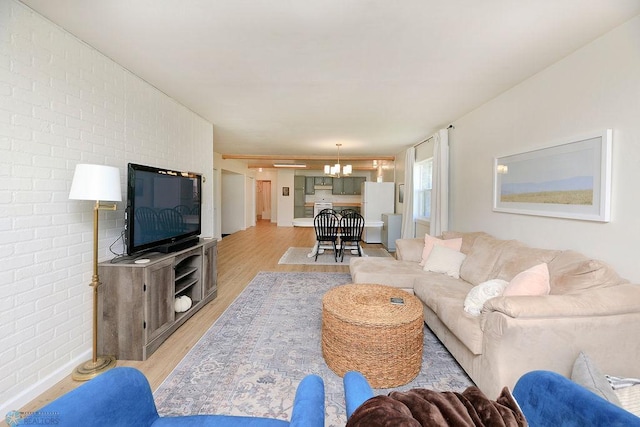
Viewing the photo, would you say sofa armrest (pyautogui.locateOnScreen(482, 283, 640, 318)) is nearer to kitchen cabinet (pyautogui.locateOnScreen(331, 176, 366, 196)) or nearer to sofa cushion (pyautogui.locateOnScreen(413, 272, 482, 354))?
sofa cushion (pyautogui.locateOnScreen(413, 272, 482, 354))

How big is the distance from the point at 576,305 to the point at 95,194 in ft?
9.80

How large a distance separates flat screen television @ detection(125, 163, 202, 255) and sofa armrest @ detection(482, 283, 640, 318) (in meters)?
2.65

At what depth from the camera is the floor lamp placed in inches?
74.5

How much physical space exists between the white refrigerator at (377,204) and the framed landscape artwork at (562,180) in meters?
4.57

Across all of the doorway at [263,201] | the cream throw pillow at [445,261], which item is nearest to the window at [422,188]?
the cream throw pillow at [445,261]

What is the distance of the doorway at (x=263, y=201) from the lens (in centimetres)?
1386

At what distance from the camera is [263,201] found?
46.0ft

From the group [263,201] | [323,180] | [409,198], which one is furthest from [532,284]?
[263,201]

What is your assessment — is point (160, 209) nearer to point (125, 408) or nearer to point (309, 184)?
point (125, 408)

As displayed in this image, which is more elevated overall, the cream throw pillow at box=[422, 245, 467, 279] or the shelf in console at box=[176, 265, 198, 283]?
the cream throw pillow at box=[422, 245, 467, 279]

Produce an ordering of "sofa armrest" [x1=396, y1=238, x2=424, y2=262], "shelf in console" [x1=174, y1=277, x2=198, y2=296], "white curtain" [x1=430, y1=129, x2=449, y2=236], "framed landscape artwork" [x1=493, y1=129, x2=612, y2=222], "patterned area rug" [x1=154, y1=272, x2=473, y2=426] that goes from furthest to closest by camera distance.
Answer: "white curtain" [x1=430, y1=129, x2=449, y2=236] < "sofa armrest" [x1=396, y1=238, x2=424, y2=262] < "shelf in console" [x1=174, y1=277, x2=198, y2=296] < "framed landscape artwork" [x1=493, y1=129, x2=612, y2=222] < "patterned area rug" [x1=154, y1=272, x2=473, y2=426]

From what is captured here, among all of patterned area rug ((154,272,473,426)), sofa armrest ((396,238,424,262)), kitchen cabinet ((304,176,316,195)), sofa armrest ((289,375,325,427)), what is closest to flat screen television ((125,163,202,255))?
patterned area rug ((154,272,473,426))

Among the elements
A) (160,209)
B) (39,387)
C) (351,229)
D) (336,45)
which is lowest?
(39,387)

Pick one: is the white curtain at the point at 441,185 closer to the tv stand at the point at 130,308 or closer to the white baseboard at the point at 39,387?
the tv stand at the point at 130,308
